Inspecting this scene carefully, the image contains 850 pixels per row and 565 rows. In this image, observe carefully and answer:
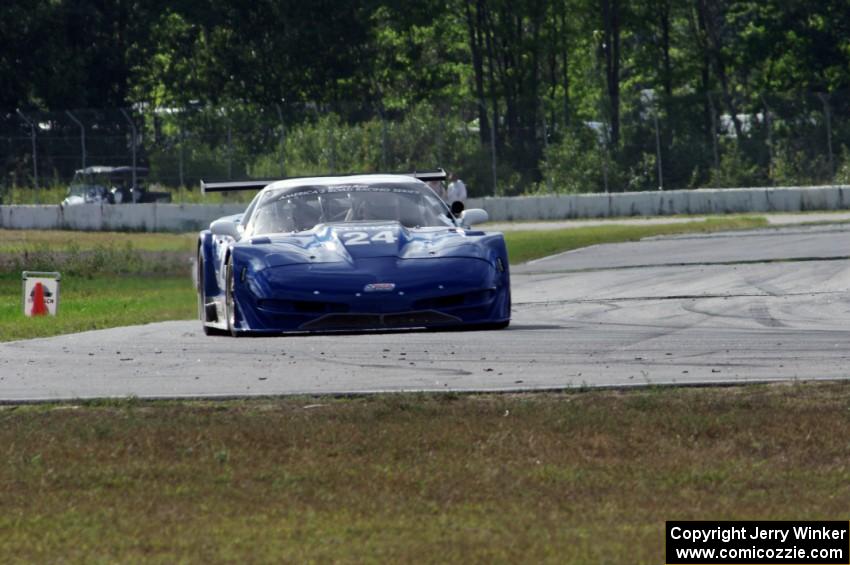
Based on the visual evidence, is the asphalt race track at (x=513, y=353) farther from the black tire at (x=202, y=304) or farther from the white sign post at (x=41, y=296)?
the white sign post at (x=41, y=296)

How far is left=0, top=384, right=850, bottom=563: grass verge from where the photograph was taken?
5.62 metres

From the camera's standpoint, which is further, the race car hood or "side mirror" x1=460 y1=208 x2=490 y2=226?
"side mirror" x1=460 y1=208 x2=490 y2=226

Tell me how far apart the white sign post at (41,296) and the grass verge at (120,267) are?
18 centimetres

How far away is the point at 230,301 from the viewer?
468 inches

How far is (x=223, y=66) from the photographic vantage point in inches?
2217

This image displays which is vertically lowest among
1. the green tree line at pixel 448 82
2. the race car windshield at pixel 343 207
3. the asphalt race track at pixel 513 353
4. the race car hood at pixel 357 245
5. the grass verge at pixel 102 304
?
the grass verge at pixel 102 304

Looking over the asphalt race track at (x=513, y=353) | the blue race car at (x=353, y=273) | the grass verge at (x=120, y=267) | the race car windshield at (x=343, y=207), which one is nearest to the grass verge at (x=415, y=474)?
the asphalt race track at (x=513, y=353)

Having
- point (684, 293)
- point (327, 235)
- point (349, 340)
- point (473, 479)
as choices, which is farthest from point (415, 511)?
point (684, 293)

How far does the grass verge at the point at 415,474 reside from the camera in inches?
221

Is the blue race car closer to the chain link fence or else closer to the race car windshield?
the race car windshield

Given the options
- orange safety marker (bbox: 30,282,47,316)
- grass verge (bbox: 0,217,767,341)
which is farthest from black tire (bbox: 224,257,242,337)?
orange safety marker (bbox: 30,282,47,316)

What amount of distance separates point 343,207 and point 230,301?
4.72 feet

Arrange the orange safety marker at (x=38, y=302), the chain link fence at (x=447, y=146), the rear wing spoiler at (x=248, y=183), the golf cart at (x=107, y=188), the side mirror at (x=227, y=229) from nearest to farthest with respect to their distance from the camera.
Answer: the side mirror at (x=227, y=229) → the rear wing spoiler at (x=248, y=183) → the orange safety marker at (x=38, y=302) → the chain link fence at (x=447, y=146) → the golf cart at (x=107, y=188)

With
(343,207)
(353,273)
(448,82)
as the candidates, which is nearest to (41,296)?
(343,207)
